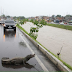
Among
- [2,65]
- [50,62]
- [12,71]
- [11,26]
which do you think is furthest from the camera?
[11,26]

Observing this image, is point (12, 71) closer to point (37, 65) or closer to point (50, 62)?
point (37, 65)

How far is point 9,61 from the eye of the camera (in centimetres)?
511

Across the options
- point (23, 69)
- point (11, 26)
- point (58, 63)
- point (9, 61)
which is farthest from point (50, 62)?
point (11, 26)

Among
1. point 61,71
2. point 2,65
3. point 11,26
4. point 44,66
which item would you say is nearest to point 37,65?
point 44,66

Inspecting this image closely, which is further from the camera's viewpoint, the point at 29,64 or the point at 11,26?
the point at 11,26

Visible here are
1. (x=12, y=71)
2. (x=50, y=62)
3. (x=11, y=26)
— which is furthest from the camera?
(x=11, y=26)

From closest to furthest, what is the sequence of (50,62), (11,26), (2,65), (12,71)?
(12,71) < (2,65) < (50,62) < (11,26)

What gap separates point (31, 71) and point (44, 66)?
2.28ft

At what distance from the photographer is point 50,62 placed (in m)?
5.70

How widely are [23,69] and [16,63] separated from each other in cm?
49

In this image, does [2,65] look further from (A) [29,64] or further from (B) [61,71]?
(B) [61,71]

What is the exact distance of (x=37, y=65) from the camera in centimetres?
523

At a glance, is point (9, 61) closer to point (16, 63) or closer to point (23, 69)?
point (16, 63)

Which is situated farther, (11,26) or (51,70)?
(11,26)
